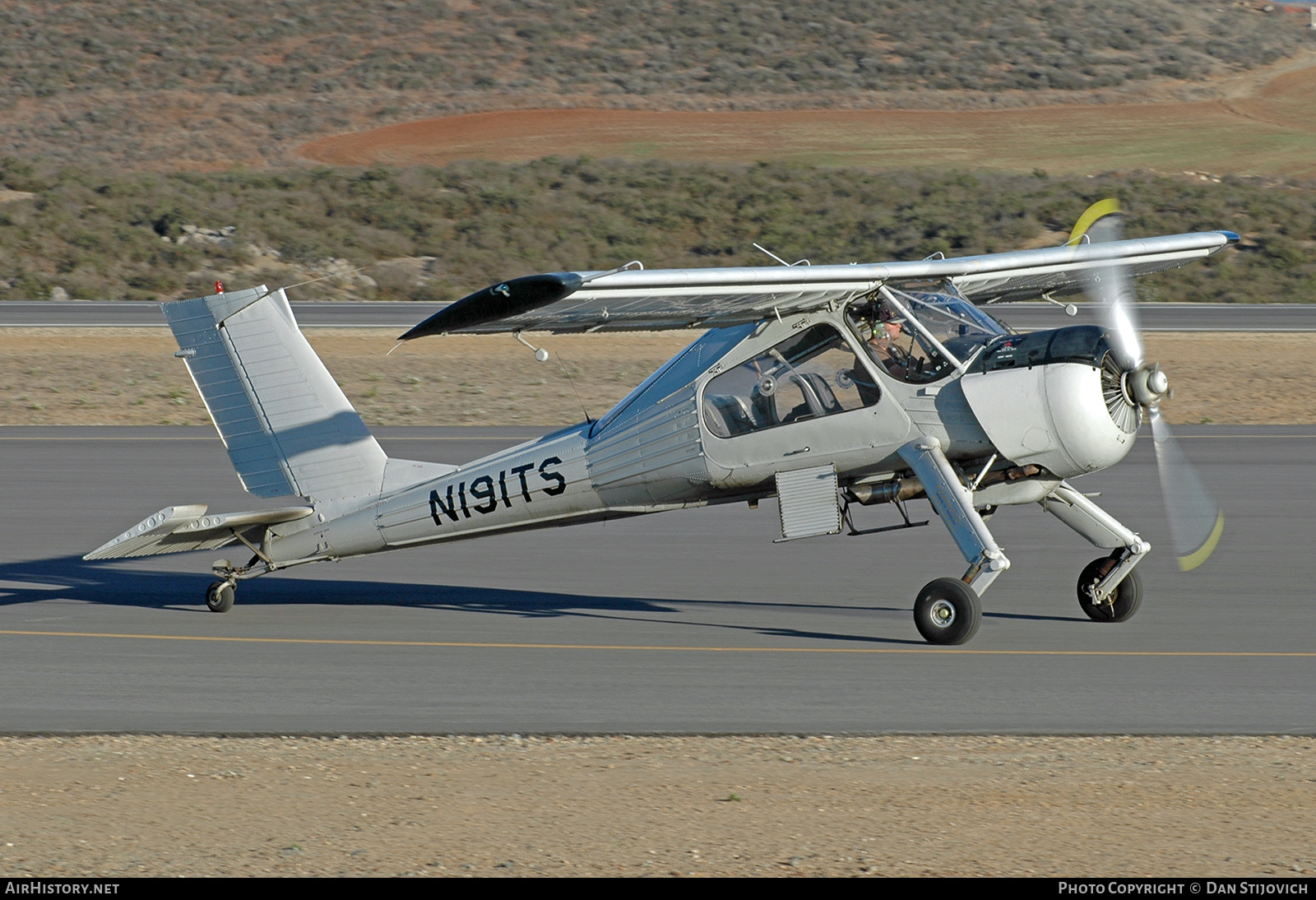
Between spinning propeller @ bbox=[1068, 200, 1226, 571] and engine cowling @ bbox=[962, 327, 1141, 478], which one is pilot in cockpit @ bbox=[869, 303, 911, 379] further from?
spinning propeller @ bbox=[1068, 200, 1226, 571]

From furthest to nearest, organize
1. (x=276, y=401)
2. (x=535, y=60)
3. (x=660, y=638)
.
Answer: (x=535, y=60) → (x=276, y=401) → (x=660, y=638)

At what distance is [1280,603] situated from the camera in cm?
1232

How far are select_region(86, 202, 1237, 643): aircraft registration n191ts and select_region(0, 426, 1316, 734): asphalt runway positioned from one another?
702mm

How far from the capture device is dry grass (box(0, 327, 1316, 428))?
2695 cm

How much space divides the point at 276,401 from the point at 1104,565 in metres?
6.63

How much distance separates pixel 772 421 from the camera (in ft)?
36.9

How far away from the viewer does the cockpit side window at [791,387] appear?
36.5 ft

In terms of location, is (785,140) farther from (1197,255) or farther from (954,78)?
(1197,255)

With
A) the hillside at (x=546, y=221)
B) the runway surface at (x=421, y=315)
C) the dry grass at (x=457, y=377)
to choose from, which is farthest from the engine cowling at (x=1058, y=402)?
the hillside at (x=546, y=221)

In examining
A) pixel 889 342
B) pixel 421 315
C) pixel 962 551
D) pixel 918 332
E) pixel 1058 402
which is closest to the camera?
pixel 1058 402

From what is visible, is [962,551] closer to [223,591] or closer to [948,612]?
[948,612]

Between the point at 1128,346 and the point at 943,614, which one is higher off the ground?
the point at 1128,346

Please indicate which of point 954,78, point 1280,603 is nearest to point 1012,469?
point 1280,603

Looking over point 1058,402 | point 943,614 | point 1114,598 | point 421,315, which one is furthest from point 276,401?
point 421,315
